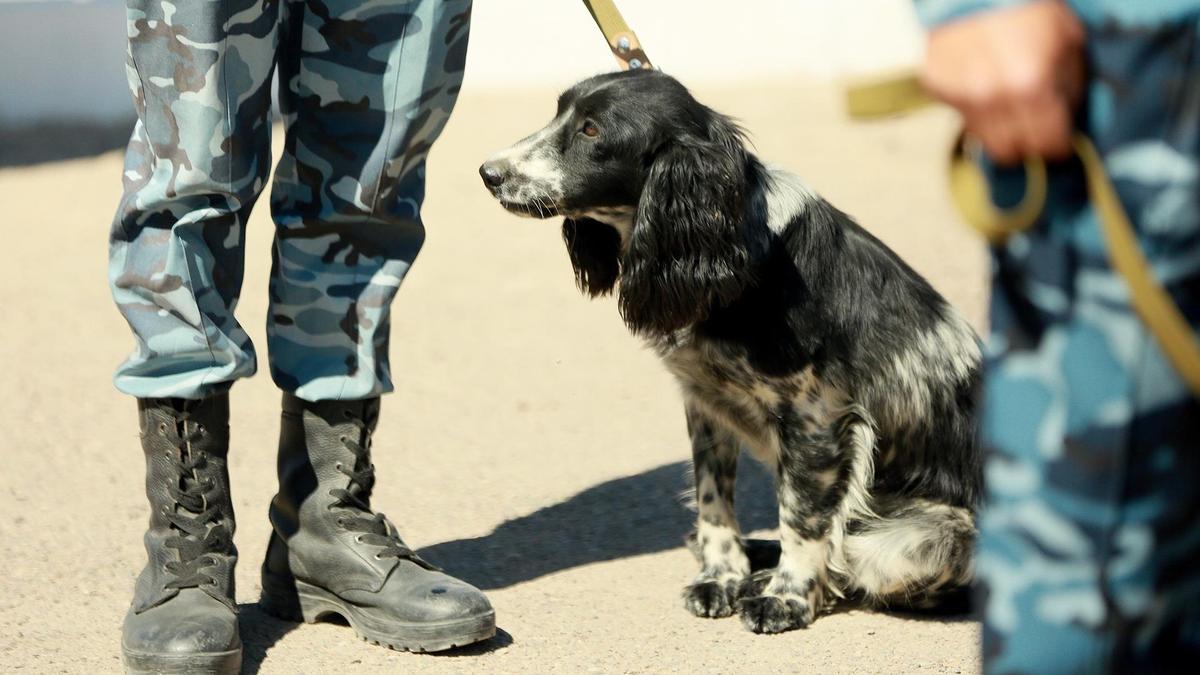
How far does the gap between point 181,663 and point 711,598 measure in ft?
4.42

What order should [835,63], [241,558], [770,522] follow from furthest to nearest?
[835,63]
[770,522]
[241,558]

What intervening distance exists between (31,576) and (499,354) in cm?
262

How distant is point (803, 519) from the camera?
3.66 m

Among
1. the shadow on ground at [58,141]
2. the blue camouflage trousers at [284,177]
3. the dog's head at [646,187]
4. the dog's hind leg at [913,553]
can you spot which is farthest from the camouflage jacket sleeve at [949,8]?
the shadow on ground at [58,141]

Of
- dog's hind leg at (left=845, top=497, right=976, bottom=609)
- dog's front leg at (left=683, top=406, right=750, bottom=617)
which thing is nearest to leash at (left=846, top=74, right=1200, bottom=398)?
dog's hind leg at (left=845, top=497, right=976, bottom=609)

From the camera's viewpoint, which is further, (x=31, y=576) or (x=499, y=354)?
(x=499, y=354)

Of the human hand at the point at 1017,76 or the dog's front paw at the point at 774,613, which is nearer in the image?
the human hand at the point at 1017,76

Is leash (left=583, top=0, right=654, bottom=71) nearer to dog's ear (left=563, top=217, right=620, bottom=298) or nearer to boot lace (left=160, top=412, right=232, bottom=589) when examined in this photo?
dog's ear (left=563, top=217, right=620, bottom=298)

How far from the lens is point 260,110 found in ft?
9.88

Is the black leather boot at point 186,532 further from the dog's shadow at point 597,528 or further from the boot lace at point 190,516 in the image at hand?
the dog's shadow at point 597,528

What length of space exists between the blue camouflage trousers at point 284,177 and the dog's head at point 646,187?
57cm

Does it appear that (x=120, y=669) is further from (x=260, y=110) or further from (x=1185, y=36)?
(x=1185, y=36)

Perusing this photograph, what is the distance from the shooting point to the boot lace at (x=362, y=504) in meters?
3.29

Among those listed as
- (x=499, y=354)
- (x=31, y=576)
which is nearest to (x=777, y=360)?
(x=31, y=576)
